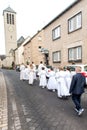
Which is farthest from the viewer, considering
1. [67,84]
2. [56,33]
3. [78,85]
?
[56,33]

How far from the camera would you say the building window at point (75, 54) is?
16997mm

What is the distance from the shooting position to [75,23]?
57.8 ft

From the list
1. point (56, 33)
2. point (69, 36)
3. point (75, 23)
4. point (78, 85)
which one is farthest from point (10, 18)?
point (78, 85)

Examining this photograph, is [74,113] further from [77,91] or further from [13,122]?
[13,122]

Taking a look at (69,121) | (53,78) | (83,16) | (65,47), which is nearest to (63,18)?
(65,47)

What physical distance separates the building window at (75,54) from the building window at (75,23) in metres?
1.95

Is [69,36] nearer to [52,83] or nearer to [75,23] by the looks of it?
[75,23]

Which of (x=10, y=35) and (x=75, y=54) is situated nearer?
(x=75, y=54)

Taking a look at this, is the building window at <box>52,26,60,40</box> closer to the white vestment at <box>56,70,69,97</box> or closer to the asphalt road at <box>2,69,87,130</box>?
the white vestment at <box>56,70,69,97</box>

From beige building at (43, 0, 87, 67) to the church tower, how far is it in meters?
53.6

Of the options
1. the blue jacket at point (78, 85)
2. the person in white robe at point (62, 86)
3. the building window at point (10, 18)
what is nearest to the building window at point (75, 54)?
the person in white robe at point (62, 86)

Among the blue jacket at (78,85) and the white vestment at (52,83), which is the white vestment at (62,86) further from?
the blue jacket at (78,85)

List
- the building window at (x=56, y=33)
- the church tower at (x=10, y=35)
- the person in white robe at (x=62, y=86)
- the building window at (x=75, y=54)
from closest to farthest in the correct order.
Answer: the person in white robe at (x=62, y=86) < the building window at (x=75, y=54) < the building window at (x=56, y=33) < the church tower at (x=10, y=35)

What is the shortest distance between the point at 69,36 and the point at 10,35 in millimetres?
62532
